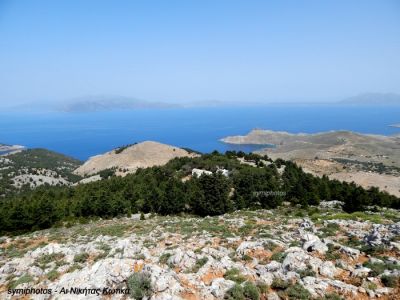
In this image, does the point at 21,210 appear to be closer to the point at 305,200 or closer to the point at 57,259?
the point at 57,259

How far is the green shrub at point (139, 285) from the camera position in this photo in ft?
47.9

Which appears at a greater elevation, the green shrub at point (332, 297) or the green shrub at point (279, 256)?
the green shrub at point (332, 297)

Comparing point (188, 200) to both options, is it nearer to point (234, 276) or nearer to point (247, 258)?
point (247, 258)

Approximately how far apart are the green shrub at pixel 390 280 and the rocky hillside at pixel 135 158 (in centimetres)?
11280

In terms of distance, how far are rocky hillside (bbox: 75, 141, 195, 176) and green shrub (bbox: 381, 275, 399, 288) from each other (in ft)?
370

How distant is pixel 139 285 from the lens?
1497 cm

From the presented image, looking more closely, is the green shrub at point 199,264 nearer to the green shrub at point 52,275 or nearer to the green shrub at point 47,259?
the green shrub at point 52,275

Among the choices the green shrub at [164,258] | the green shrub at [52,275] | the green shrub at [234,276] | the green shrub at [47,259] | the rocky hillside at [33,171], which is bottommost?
the rocky hillside at [33,171]

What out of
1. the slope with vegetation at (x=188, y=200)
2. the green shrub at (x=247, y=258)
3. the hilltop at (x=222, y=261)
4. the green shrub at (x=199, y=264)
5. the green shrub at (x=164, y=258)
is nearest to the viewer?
the hilltop at (x=222, y=261)

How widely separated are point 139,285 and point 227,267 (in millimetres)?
4779

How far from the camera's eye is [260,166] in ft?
241

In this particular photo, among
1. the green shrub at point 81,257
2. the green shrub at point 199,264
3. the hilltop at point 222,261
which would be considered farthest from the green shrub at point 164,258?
the green shrub at point 81,257

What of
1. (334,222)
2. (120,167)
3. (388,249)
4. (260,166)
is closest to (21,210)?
(334,222)

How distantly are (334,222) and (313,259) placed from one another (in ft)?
34.0
